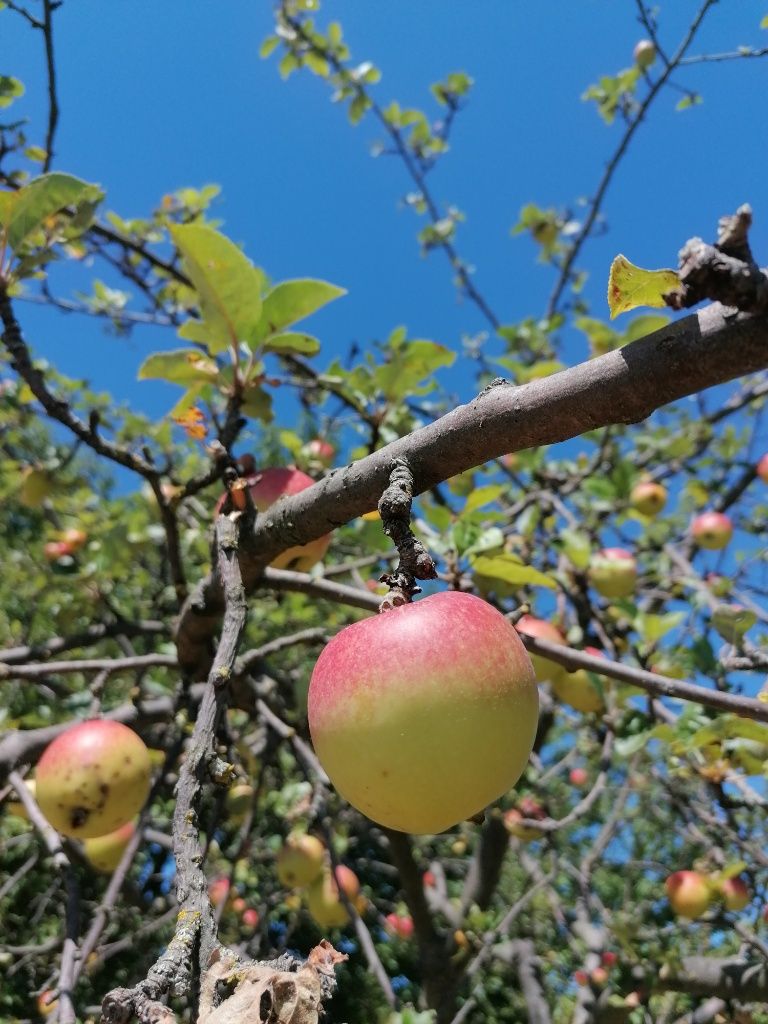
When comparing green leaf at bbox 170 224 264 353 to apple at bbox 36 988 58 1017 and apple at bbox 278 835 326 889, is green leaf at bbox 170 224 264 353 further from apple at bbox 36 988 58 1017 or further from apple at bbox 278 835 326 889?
apple at bbox 278 835 326 889

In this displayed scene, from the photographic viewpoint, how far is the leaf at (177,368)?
142 cm

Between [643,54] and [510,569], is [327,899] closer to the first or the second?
[510,569]

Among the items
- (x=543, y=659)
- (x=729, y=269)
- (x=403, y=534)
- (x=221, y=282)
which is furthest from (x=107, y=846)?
(x=729, y=269)

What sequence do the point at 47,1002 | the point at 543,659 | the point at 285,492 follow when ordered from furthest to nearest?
1. the point at 543,659
2. the point at 285,492
3. the point at 47,1002

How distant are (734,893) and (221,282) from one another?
2566mm

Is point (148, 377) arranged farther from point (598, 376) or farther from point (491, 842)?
point (491, 842)

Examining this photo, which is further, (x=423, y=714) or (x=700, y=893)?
(x=700, y=893)

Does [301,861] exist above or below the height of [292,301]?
below

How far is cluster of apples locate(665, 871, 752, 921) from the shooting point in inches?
88.6

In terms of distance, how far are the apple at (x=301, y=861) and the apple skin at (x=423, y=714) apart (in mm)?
1706

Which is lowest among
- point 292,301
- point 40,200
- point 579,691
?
point 579,691

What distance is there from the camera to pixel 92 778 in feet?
4.14

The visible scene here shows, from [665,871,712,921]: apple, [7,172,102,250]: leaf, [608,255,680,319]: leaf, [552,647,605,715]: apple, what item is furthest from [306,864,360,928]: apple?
[608,255,680,319]: leaf

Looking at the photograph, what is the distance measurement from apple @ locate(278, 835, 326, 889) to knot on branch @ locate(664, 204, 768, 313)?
2.23 metres
